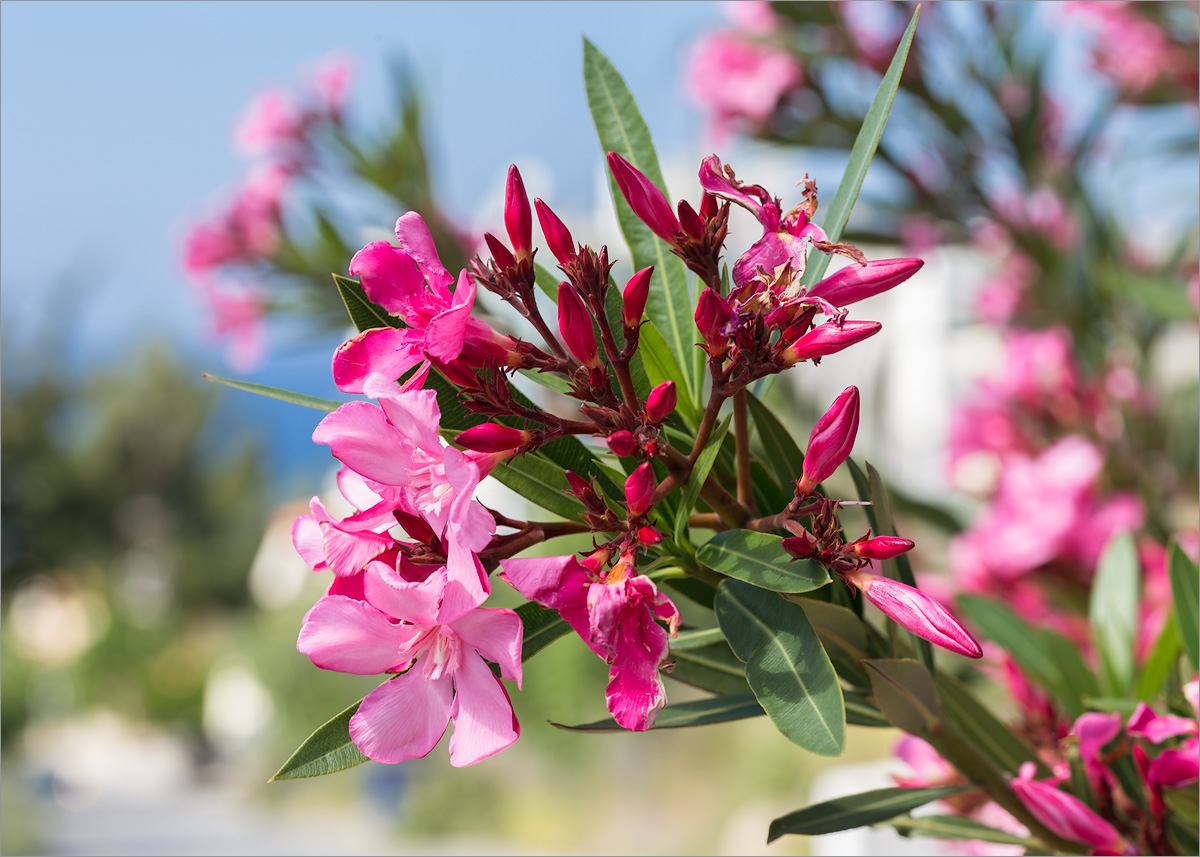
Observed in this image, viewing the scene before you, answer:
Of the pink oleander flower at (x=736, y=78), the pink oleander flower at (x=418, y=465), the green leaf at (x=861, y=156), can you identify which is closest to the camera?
the pink oleander flower at (x=418, y=465)

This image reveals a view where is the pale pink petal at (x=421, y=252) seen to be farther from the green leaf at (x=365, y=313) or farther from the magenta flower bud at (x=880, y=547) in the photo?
the magenta flower bud at (x=880, y=547)

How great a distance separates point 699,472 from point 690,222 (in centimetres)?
10

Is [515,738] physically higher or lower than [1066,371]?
higher

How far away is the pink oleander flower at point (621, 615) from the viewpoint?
34cm

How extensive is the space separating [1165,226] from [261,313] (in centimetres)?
269

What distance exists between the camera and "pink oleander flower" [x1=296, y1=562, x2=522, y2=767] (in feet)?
1.14

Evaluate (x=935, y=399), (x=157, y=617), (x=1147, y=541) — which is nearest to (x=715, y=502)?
(x=1147, y=541)

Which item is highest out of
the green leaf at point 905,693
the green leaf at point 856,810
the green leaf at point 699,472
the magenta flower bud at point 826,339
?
the magenta flower bud at point 826,339

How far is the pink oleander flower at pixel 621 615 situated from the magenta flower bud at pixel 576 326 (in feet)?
0.27

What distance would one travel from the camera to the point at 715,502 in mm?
400

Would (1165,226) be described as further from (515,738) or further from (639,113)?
(515,738)

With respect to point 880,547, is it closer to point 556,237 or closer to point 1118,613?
point 556,237

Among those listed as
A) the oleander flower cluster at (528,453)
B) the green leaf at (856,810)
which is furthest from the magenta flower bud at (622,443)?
the green leaf at (856,810)

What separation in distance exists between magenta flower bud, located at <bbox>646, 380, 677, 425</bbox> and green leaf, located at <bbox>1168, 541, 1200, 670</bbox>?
0.42 m
